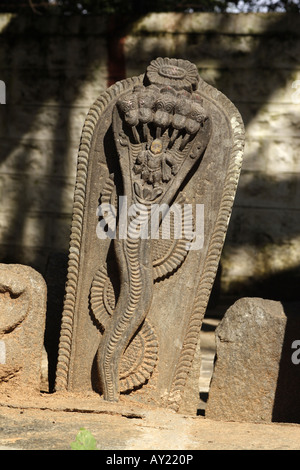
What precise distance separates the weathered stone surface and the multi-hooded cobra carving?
33 centimetres

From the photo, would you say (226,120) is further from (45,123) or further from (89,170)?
(45,123)

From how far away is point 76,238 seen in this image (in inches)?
144

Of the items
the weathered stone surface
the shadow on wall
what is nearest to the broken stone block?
→ the weathered stone surface

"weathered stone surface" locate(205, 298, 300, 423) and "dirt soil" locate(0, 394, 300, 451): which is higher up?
"weathered stone surface" locate(205, 298, 300, 423)

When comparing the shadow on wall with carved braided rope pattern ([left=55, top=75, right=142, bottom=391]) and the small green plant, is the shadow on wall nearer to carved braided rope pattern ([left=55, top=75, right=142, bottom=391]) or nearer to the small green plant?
carved braided rope pattern ([left=55, top=75, right=142, bottom=391])

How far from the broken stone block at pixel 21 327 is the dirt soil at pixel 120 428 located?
0.10 metres

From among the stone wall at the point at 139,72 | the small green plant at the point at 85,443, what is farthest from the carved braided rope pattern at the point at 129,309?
the stone wall at the point at 139,72

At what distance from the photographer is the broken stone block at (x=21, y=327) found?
347 cm

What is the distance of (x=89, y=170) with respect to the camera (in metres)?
3.69

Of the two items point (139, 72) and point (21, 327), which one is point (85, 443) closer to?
point (21, 327)

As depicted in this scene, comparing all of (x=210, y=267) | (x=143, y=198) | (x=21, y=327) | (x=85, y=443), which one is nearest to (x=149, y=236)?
(x=143, y=198)

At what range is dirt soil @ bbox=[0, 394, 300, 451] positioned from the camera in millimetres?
2816
